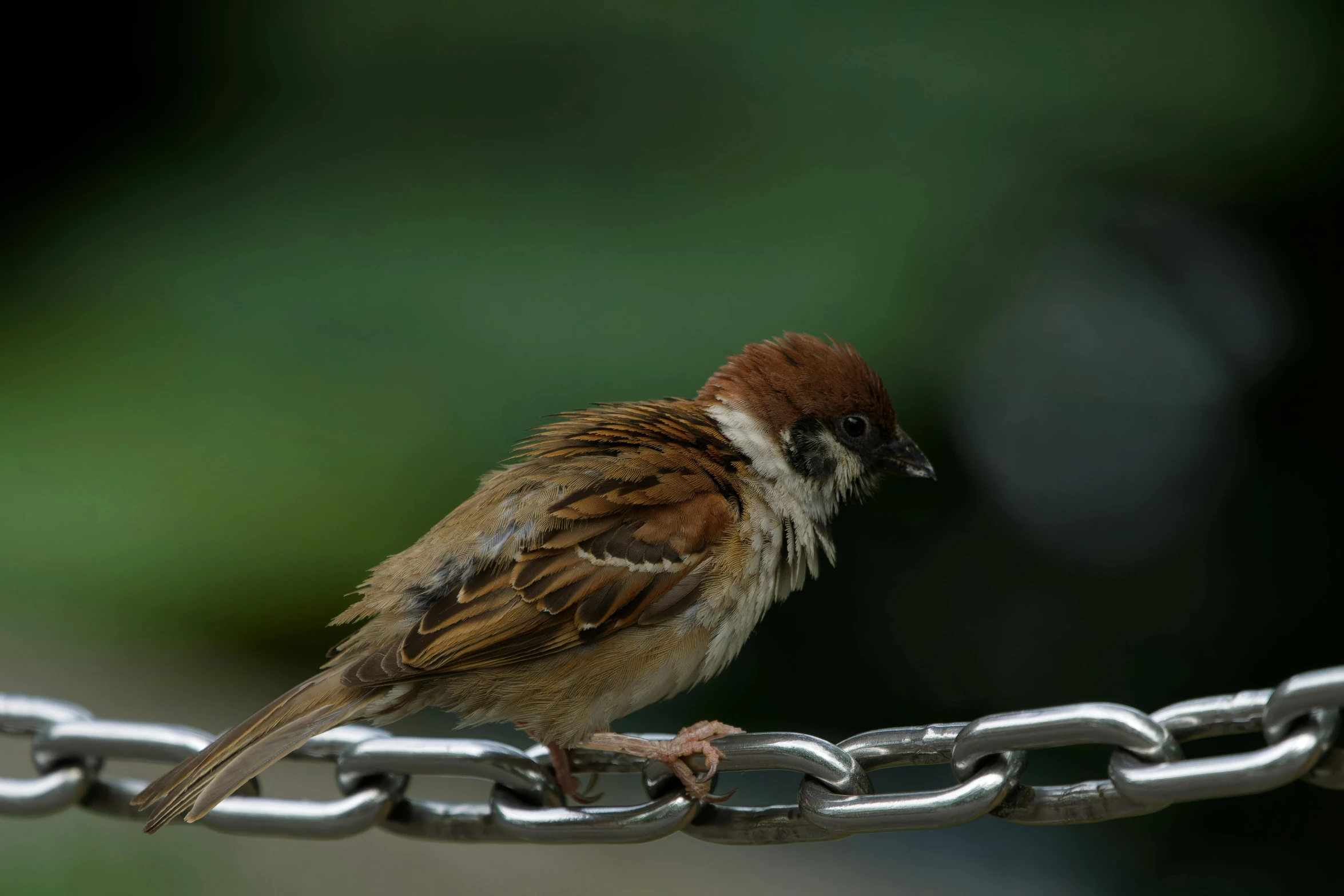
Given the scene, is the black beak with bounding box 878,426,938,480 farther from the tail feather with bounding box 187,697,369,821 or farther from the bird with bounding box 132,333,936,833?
the tail feather with bounding box 187,697,369,821

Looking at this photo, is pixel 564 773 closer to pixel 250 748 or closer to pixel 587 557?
pixel 587 557

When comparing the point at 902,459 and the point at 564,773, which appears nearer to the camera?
the point at 564,773

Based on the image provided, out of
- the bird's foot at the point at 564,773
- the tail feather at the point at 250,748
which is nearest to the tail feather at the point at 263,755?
the tail feather at the point at 250,748

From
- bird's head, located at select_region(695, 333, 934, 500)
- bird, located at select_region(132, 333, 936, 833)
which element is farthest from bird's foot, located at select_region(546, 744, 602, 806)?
bird's head, located at select_region(695, 333, 934, 500)

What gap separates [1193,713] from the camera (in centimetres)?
100

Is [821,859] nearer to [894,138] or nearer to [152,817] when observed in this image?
[894,138]

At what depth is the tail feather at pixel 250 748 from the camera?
1.24 meters

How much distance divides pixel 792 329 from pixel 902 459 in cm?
40

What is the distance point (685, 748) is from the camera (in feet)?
4.37

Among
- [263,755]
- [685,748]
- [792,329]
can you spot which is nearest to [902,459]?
[792,329]

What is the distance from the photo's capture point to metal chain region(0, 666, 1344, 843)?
951 millimetres

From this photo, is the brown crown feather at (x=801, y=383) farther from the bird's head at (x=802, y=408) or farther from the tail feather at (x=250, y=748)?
the tail feather at (x=250, y=748)

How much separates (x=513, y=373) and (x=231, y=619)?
800 mm

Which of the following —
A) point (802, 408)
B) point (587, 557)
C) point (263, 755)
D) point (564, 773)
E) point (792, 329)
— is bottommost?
point (564, 773)
